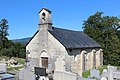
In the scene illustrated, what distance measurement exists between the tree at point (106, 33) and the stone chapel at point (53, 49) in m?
11.0

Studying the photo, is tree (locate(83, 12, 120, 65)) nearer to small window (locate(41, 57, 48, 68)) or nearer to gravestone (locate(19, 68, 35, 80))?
small window (locate(41, 57, 48, 68))

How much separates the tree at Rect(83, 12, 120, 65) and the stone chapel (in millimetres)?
11031

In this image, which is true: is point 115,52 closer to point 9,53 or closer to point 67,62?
point 67,62

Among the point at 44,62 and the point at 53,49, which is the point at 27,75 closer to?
the point at 53,49

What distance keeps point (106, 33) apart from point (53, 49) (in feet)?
63.4

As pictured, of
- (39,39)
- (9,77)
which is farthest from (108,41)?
(9,77)

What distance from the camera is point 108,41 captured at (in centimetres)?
3812

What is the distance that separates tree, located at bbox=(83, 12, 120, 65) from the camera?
3594 cm

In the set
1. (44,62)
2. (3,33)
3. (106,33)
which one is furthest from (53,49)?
(3,33)

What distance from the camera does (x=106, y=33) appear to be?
39031 mm

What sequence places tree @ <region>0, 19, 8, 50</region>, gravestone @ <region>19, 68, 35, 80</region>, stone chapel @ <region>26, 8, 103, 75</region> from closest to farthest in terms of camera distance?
gravestone @ <region>19, 68, 35, 80</region> < stone chapel @ <region>26, 8, 103, 75</region> < tree @ <region>0, 19, 8, 50</region>

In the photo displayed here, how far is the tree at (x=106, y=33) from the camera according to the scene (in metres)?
35.9

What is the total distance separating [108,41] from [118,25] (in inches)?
183

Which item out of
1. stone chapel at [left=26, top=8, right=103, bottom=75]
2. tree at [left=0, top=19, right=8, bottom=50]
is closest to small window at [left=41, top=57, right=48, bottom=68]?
stone chapel at [left=26, top=8, right=103, bottom=75]
